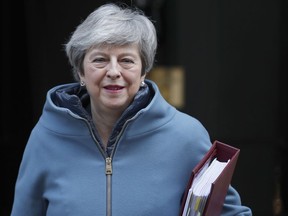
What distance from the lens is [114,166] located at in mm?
2445

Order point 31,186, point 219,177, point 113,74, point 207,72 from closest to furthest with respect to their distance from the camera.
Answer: point 219,177, point 113,74, point 31,186, point 207,72

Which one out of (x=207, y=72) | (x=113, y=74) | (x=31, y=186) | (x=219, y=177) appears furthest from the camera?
(x=207, y=72)

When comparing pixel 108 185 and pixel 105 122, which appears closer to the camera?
pixel 108 185

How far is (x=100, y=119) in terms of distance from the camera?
8.40 feet

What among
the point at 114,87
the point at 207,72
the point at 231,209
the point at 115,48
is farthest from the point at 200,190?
the point at 207,72

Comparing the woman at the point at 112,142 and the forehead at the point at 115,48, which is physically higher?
the forehead at the point at 115,48

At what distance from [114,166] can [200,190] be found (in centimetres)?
35

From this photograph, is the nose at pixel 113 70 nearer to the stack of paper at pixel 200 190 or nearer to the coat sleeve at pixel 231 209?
the stack of paper at pixel 200 190

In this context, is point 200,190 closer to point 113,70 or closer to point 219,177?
point 219,177

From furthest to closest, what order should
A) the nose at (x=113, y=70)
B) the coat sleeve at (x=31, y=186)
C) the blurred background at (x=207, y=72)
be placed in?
the blurred background at (x=207, y=72) → the coat sleeve at (x=31, y=186) → the nose at (x=113, y=70)

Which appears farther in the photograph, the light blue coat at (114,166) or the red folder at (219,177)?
the light blue coat at (114,166)

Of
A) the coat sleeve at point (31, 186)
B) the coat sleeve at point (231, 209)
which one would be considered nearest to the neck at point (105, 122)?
the coat sleeve at point (31, 186)

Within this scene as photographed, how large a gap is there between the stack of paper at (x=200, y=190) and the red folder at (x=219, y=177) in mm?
23

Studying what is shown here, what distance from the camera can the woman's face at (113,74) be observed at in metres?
2.41
